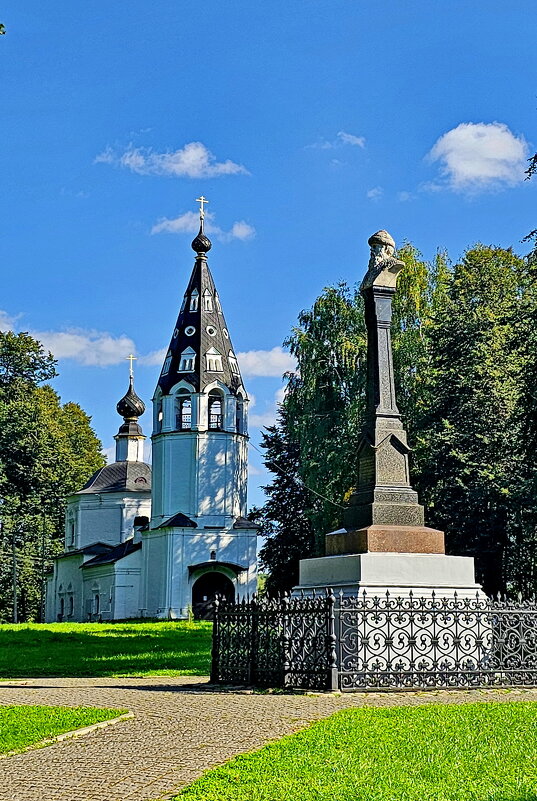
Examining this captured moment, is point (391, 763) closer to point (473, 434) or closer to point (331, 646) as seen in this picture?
point (331, 646)

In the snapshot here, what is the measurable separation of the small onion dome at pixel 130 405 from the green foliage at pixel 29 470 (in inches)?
159

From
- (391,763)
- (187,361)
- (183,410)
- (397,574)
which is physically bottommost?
(391,763)

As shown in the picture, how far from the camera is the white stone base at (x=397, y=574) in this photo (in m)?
12.4

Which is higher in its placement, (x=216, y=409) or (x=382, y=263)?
(x=216, y=409)

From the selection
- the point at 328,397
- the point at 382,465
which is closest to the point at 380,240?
the point at 382,465

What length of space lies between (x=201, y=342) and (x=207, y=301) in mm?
2490

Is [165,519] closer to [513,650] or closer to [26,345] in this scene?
[26,345]

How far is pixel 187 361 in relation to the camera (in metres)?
52.2

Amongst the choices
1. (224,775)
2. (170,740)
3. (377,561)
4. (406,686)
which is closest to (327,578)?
(377,561)

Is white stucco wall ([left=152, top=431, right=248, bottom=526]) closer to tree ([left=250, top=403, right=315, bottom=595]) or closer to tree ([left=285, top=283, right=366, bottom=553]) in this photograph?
tree ([left=250, top=403, right=315, bottom=595])

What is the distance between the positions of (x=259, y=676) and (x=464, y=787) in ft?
21.7

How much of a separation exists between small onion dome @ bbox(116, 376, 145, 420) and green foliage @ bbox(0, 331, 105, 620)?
4.04 m

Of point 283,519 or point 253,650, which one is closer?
point 253,650

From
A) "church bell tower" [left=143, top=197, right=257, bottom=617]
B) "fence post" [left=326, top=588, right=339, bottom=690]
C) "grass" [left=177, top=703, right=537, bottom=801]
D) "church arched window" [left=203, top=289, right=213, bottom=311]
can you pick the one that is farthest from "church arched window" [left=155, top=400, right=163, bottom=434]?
"grass" [left=177, top=703, right=537, bottom=801]
